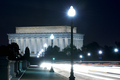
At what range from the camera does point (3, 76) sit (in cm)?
2173

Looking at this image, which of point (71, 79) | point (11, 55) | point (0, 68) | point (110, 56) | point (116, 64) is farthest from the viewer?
point (110, 56)

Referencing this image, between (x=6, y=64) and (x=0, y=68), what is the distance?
465 mm

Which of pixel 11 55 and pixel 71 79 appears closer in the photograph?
pixel 71 79

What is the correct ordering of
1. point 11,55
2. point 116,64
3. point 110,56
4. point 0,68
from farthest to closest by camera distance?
point 110,56
point 116,64
point 11,55
point 0,68

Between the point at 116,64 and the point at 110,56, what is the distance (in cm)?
6425

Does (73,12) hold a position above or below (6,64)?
above

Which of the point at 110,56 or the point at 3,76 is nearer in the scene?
the point at 3,76

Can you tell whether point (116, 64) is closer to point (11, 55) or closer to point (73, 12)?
point (11, 55)

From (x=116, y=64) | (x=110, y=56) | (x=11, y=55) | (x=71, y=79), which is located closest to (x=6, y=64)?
(x=71, y=79)

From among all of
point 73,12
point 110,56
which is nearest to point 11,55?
point 73,12

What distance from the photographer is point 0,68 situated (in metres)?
21.6

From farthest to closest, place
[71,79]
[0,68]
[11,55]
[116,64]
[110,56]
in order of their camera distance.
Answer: [110,56]
[116,64]
[11,55]
[71,79]
[0,68]

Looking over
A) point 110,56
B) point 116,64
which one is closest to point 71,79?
point 116,64

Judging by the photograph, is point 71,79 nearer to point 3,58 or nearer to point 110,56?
point 3,58
